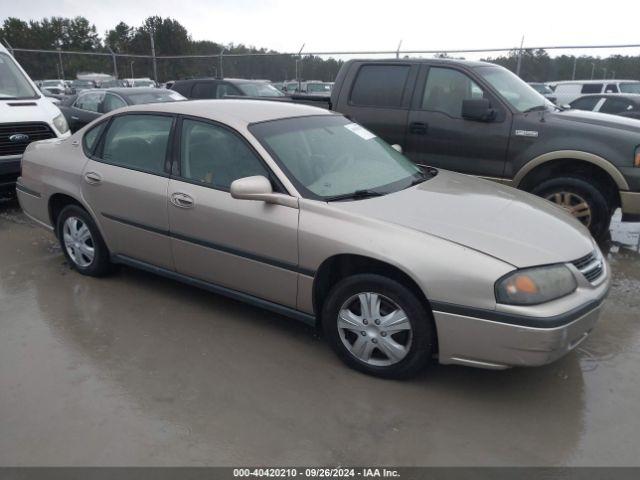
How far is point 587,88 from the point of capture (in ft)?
51.4

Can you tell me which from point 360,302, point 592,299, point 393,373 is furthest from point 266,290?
point 592,299

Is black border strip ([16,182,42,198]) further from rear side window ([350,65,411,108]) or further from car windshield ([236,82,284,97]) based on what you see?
car windshield ([236,82,284,97])

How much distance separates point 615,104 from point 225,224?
10778 millimetres

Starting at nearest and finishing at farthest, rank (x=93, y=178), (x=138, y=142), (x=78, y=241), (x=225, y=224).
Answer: (x=225, y=224), (x=138, y=142), (x=93, y=178), (x=78, y=241)

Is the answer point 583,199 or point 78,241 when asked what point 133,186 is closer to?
point 78,241

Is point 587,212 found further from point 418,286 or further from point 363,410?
point 363,410

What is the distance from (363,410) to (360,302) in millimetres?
624

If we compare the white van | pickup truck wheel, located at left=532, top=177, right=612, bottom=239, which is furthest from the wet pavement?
the white van

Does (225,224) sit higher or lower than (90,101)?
lower

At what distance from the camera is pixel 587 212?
5.43m

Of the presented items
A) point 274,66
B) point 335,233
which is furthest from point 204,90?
point 335,233

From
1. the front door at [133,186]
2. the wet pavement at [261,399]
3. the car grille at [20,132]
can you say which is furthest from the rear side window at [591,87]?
the front door at [133,186]

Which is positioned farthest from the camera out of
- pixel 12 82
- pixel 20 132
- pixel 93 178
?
pixel 12 82

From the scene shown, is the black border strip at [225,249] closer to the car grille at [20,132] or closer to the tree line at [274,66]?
the car grille at [20,132]
